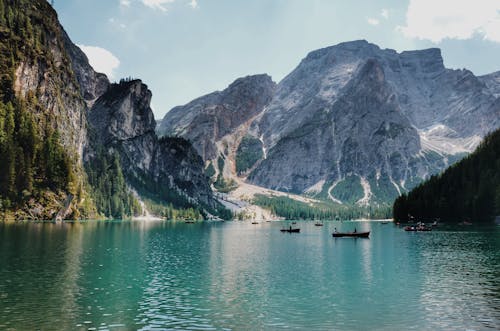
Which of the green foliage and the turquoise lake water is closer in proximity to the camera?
the turquoise lake water

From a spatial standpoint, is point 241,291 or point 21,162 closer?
point 241,291

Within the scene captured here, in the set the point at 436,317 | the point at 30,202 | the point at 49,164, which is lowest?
the point at 436,317

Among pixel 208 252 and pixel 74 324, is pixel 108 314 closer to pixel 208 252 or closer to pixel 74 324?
pixel 74 324

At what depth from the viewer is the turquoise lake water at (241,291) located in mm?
42000

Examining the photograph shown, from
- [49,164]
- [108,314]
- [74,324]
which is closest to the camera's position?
[74,324]

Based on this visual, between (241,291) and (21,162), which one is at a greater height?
(21,162)

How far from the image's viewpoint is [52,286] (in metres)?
55.5

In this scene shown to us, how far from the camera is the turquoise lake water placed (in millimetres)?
42000

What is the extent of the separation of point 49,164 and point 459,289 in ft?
578

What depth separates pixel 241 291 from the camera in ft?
187

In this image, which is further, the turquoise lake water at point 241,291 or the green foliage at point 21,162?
the green foliage at point 21,162

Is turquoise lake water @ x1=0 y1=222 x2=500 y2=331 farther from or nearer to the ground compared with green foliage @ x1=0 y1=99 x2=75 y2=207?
nearer to the ground

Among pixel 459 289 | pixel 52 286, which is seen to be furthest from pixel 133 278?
pixel 459 289

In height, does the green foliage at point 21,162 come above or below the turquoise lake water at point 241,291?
above
